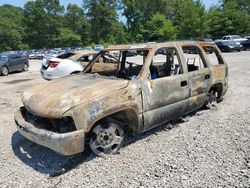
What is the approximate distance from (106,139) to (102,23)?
80849 mm

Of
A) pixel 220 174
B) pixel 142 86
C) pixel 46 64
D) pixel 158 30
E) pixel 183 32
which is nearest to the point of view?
pixel 220 174

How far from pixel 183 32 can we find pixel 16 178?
56331 millimetres

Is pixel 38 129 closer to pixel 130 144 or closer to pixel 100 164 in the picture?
pixel 100 164

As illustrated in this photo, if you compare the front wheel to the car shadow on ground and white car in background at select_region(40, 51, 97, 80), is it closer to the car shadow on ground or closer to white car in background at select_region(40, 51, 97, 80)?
the car shadow on ground

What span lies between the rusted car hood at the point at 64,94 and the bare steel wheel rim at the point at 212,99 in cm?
279

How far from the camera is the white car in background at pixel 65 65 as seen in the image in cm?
1053

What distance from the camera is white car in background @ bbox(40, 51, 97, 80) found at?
34.6 feet

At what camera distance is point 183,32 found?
57375mm

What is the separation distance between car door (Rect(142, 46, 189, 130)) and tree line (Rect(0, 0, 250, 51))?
1980 inches

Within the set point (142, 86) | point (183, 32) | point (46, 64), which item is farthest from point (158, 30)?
point (142, 86)

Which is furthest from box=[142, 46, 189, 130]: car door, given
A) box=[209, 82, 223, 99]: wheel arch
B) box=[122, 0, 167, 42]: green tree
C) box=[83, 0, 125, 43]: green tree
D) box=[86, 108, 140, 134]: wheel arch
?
box=[83, 0, 125, 43]: green tree

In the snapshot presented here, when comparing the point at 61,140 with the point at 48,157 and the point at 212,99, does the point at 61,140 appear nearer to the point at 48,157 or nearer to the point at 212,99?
the point at 48,157

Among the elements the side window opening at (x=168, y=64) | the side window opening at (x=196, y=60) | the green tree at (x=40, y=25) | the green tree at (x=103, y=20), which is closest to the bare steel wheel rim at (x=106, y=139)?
the side window opening at (x=168, y=64)

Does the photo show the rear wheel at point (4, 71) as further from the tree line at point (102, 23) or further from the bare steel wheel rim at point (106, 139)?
the tree line at point (102, 23)
